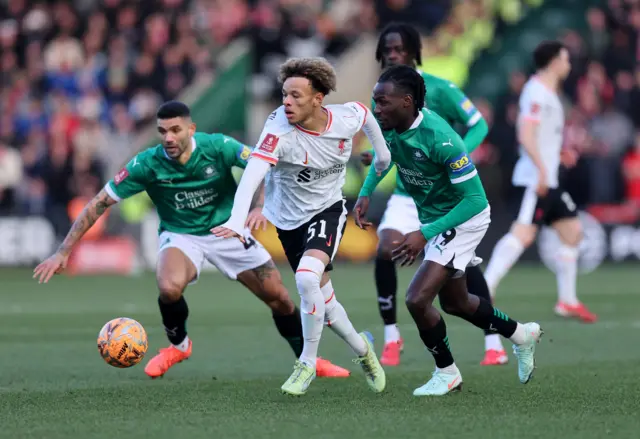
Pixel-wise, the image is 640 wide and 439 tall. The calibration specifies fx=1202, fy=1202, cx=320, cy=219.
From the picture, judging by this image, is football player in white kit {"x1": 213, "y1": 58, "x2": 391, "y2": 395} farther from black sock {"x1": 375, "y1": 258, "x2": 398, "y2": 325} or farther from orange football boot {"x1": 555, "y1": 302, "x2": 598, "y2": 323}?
orange football boot {"x1": 555, "y1": 302, "x2": 598, "y2": 323}

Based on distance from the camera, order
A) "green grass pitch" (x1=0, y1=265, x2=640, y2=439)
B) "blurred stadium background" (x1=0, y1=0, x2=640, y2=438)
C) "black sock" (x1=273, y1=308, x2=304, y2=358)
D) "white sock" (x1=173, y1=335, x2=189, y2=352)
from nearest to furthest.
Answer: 1. "green grass pitch" (x1=0, y1=265, x2=640, y2=439)
2. "black sock" (x1=273, y1=308, x2=304, y2=358)
3. "white sock" (x1=173, y1=335, x2=189, y2=352)
4. "blurred stadium background" (x1=0, y1=0, x2=640, y2=438)

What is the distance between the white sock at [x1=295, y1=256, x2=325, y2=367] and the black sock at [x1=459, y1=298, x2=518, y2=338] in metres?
0.92

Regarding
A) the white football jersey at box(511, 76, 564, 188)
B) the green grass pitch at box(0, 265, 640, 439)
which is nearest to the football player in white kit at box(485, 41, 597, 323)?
the white football jersey at box(511, 76, 564, 188)

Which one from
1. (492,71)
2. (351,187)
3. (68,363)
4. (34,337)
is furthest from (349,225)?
(68,363)

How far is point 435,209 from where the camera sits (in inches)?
290

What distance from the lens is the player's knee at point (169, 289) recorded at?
8.18 m

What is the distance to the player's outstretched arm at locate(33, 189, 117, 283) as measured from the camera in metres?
7.49

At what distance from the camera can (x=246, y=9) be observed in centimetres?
2314

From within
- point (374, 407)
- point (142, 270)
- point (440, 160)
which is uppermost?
point (440, 160)

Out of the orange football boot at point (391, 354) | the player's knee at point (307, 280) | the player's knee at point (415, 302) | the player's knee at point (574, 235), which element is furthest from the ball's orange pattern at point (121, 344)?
the player's knee at point (574, 235)

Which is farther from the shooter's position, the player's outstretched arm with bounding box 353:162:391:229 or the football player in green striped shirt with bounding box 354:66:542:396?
the player's outstretched arm with bounding box 353:162:391:229

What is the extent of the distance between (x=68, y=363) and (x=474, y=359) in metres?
3.04

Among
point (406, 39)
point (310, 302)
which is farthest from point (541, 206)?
point (310, 302)

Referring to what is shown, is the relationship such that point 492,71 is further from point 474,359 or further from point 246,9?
point 474,359
